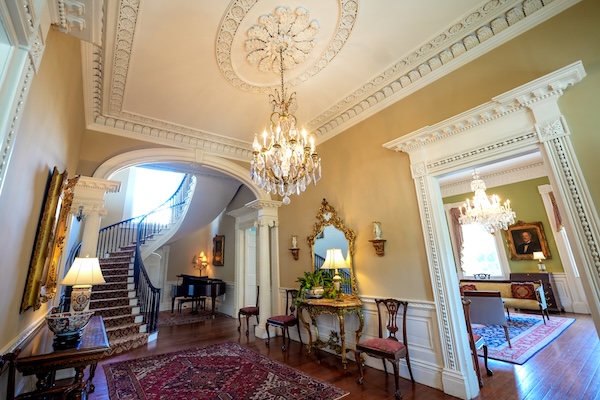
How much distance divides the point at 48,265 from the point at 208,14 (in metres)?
2.79

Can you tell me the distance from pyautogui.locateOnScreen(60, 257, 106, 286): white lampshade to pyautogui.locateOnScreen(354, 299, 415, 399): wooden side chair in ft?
9.44

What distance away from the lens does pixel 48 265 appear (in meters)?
2.33

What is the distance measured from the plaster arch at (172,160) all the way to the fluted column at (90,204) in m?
0.27

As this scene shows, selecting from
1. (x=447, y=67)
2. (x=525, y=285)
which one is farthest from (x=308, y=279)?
(x=525, y=285)

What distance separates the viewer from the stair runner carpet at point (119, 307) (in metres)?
4.60

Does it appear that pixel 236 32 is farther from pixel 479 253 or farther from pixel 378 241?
pixel 479 253

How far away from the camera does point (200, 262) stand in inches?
359

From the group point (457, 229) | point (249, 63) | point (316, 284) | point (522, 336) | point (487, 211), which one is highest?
point (249, 63)

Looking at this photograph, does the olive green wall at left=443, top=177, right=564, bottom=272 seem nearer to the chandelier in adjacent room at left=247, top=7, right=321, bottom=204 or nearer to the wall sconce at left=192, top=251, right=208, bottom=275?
the chandelier in adjacent room at left=247, top=7, right=321, bottom=204

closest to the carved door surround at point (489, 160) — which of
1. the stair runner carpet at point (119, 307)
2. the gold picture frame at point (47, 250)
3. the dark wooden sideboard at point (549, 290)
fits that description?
the gold picture frame at point (47, 250)

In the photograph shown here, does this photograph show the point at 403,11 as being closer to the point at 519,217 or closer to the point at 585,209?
the point at 585,209

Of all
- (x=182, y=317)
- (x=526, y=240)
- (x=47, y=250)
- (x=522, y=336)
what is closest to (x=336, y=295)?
(x=47, y=250)

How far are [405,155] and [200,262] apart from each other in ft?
26.1

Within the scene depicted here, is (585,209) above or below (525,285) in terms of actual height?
above
